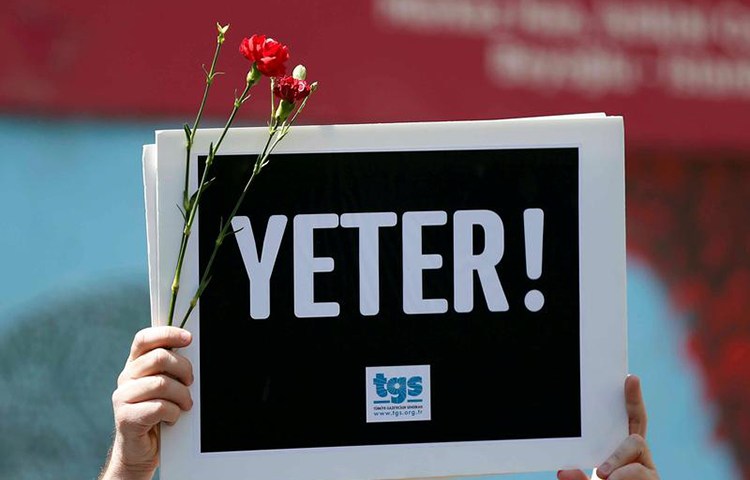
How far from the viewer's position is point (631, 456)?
1.55 meters

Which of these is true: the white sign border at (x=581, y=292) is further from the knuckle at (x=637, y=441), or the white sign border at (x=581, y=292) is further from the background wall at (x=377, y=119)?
the background wall at (x=377, y=119)

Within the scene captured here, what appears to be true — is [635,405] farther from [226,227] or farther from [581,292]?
[226,227]

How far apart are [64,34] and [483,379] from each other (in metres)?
1.62

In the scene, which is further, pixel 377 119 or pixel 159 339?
pixel 377 119

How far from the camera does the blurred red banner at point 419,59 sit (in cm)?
273

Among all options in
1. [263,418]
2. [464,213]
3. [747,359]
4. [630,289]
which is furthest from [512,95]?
[263,418]

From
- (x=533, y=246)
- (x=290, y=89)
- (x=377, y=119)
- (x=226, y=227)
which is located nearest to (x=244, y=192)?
(x=226, y=227)

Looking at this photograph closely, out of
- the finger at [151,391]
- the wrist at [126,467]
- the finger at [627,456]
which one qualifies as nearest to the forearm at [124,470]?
the wrist at [126,467]

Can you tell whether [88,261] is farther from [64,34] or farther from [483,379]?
[483,379]

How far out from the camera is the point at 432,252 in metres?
1.58

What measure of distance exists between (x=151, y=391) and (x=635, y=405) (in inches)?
26.3

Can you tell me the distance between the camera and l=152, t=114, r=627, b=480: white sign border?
5.12ft

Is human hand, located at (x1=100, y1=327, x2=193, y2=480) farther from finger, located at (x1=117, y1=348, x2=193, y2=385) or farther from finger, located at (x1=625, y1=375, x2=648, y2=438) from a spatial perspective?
finger, located at (x1=625, y1=375, x2=648, y2=438)

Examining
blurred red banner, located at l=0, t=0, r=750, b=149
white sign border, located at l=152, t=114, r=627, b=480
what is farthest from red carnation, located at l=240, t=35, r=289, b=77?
blurred red banner, located at l=0, t=0, r=750, b=149
